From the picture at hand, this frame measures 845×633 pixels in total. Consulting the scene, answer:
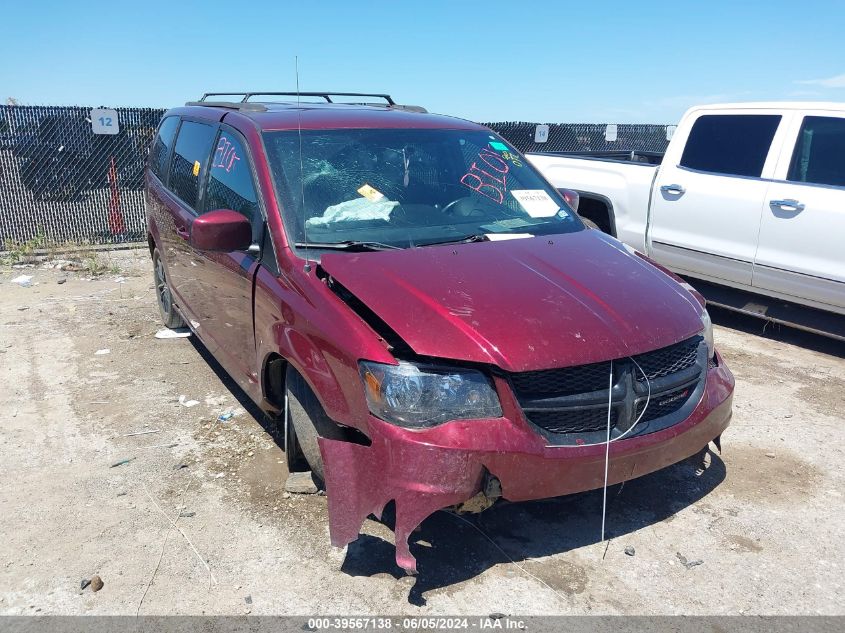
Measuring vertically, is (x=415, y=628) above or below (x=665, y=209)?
below

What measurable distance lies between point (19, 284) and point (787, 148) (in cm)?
818

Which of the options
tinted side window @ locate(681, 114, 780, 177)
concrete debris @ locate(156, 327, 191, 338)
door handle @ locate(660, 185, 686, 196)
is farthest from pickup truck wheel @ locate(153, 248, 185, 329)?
tinted side window @ locate(681, 114, 780, 177)

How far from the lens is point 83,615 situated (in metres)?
2.75

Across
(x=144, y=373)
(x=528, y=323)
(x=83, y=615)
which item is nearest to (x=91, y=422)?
(x=144, y=373)

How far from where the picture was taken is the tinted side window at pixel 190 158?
15.3ft

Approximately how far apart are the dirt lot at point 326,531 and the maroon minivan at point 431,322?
1.23 feet

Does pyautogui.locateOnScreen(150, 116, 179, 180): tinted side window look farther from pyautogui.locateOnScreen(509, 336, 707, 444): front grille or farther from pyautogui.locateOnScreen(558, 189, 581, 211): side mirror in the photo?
pyautogui.locateOnScreen(509, 336, 707, 444): front grille

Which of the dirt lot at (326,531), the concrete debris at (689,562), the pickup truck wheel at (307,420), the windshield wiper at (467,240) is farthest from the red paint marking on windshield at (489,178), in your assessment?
the concrete debris at (689,562)

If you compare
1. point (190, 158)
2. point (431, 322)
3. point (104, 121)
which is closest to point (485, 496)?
point (431, 322)

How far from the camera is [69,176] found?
10125mm

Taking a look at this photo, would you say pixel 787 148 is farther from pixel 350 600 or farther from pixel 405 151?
pixel 350 600

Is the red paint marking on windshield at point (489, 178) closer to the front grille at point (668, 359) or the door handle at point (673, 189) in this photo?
the front grille at point (668, 359)

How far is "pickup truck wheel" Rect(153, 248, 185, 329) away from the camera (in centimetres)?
616

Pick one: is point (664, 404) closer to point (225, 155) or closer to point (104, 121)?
point (225, 155)
